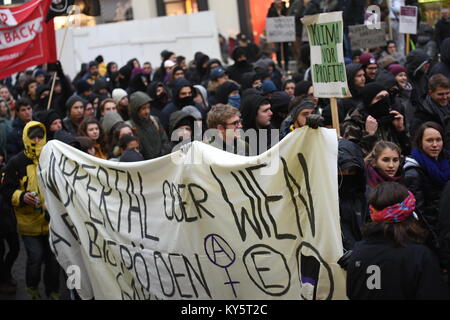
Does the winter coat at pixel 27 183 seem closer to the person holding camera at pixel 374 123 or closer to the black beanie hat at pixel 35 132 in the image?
the black beanie hat at pixel 35 132

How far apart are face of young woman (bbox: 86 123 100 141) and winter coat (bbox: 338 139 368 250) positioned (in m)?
3.47

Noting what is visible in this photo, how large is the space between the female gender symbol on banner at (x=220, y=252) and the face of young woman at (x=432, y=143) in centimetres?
166

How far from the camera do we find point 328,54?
5.75m

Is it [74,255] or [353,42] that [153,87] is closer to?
[353,42]

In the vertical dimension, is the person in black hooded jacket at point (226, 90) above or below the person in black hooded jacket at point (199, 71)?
above

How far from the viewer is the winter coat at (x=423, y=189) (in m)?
5.79

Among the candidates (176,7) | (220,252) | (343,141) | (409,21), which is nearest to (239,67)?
(409,21)

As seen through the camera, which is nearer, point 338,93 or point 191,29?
point 338,93

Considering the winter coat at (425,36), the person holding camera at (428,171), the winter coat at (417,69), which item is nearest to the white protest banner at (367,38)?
the winter coat at (417,69)

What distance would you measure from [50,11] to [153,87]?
207cm

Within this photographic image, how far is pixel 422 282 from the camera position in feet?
13.5

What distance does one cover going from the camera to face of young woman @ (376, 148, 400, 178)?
579 centimetres

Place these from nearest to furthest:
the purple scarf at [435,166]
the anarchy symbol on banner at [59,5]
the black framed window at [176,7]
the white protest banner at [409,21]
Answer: the purple scarf at [435,166], the anarchy symbol on banner at [59,5], the white protest banner at [409,21], the black framed window at [176,7]
